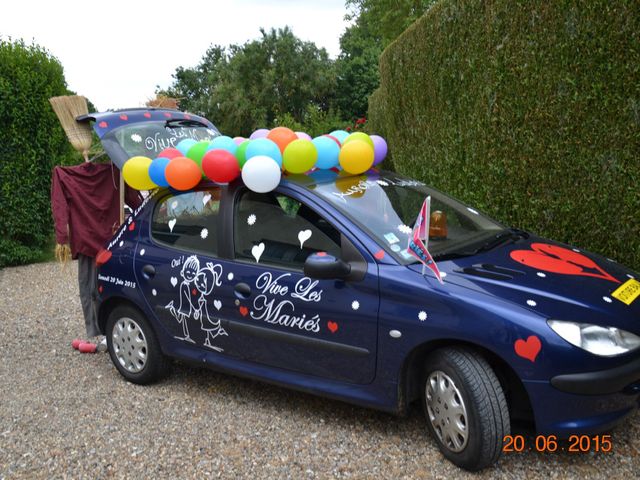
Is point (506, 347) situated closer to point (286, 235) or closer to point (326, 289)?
point (326, 289)

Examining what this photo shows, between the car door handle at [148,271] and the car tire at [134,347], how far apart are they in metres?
0.35

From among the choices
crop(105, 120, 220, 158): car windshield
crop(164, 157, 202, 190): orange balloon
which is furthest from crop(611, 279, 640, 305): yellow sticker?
crop(105, 120, 220, 158): car windshield

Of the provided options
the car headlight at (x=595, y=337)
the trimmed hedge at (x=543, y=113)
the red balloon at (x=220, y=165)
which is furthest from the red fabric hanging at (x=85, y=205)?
the car headlight at (x=595, y=337)

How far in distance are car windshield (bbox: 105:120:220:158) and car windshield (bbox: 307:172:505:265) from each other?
7.06 feet

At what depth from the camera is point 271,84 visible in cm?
2552

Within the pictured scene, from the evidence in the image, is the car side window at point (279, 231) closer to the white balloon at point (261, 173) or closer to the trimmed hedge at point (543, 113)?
the white balloon at point (261, 173)

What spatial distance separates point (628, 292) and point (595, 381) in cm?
68

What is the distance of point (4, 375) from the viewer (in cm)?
493

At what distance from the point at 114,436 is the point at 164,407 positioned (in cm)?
45

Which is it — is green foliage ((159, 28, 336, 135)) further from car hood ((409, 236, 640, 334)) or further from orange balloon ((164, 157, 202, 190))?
car hood ((409, 236, 640, 334))

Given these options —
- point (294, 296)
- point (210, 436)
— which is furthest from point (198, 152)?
point (210, 436)

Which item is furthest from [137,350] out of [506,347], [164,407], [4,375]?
[506,347]

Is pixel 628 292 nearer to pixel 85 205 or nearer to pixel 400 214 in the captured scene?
pixel 400 214
